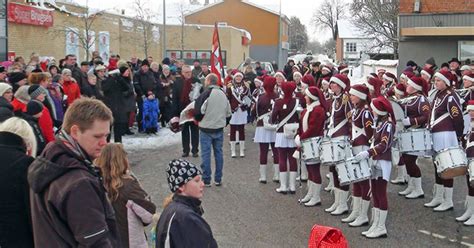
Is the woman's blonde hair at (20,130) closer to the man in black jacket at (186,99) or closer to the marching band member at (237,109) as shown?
the man in black jacket at (186,99)

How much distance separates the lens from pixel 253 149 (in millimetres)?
15578

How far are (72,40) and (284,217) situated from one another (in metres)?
18.2

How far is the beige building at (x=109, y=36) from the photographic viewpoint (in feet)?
69.4

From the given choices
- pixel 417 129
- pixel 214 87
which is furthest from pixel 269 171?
pixel 417 129

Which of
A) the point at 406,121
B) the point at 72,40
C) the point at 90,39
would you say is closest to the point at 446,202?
the point at 406,121

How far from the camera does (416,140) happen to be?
9664 millimetres

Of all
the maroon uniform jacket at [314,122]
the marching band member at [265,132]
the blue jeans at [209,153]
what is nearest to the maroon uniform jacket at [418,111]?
the maroon uniform jacket at [314,122]

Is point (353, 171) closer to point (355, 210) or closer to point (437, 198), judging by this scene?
point (355, 210)

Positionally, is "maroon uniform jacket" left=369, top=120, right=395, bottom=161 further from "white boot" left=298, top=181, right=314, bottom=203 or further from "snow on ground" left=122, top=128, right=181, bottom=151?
"snow on ground" left=122, top=128, right=181, bottom=151

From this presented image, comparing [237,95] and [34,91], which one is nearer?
[34,91]

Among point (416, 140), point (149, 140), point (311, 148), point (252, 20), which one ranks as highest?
point (252, 20)

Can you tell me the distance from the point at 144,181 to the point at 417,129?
4980mm

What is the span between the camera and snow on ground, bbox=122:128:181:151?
1546cm

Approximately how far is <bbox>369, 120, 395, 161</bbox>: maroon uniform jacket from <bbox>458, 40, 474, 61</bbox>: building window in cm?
1583
